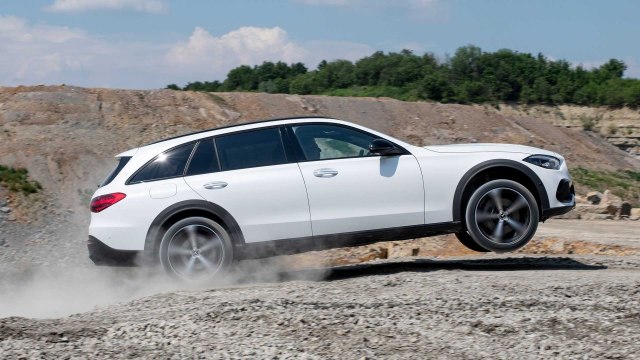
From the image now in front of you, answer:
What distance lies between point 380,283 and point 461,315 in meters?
1.51

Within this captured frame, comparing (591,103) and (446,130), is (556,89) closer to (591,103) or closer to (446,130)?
(591,103)

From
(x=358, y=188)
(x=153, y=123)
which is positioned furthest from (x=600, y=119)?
(x=358, y=188)

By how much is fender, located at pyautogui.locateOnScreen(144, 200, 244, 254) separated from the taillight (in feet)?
1.43

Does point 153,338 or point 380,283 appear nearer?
point 153,338

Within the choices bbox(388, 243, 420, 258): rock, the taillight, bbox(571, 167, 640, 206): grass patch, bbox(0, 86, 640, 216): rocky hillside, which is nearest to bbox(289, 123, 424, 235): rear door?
the taillight

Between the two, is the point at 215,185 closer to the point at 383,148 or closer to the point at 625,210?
the point at 383,148

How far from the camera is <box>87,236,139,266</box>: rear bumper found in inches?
353

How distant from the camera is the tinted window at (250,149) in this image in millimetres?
9141

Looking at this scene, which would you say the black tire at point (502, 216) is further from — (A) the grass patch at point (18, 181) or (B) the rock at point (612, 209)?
(A) the grass patch at point (18, 181)

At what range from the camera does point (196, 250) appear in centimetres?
898

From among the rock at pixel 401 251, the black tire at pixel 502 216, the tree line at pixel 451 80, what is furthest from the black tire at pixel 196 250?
the tree line at pixel 451 80

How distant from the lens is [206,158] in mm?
9188

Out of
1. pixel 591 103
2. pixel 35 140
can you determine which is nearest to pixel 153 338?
pixel 35 140

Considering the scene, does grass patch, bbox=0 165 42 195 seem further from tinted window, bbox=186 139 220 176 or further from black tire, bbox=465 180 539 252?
black tire, bbox=465 180 539 252
